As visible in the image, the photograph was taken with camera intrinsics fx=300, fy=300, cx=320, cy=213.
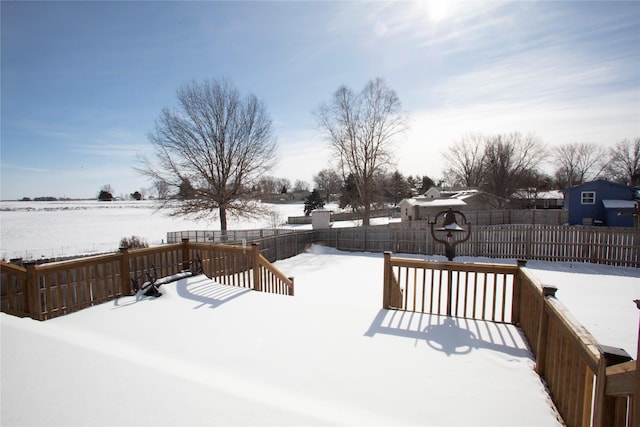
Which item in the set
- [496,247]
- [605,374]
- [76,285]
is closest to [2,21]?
[76,285]

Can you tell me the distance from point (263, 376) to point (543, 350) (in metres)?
2.77

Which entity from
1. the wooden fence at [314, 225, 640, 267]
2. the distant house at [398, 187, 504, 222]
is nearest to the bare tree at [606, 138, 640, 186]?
the distant house at [398, 187, 504, 222]

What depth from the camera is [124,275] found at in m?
5.65

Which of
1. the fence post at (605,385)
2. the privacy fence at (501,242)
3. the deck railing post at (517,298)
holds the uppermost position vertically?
the fence post at (605,385)

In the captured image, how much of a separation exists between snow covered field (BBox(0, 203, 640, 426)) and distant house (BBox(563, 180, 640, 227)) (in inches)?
817

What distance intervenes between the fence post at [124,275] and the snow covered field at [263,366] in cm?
26

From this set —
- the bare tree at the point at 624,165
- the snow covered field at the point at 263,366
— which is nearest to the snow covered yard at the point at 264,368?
the snow covered field at the point at 263,366

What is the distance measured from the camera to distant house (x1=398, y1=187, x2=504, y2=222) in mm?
25578

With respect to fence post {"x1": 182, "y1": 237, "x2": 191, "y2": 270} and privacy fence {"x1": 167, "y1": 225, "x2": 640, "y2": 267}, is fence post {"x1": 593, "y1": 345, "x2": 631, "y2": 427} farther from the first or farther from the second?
privacy fence {"x1": 167, "y1": 225, "x2": 640, "y2": 267}

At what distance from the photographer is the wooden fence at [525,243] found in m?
10.7

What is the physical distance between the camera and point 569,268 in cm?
1074

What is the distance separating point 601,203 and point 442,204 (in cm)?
1058

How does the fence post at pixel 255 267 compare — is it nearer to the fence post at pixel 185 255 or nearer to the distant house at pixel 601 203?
the fence post at pixel 185 255

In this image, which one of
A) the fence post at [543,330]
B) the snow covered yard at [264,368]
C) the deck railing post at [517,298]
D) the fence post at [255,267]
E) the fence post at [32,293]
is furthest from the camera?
the fence post at [255,267]
